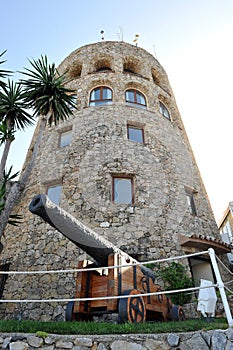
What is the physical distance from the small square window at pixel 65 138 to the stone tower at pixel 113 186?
0.03 feet

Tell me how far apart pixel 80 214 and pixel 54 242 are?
135cm

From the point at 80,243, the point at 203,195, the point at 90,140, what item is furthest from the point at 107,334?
the point at 203,195

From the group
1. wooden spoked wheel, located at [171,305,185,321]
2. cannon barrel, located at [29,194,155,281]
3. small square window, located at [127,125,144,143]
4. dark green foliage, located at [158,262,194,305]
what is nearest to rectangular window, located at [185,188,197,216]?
dark green foliage, located at [158,262,194,305]

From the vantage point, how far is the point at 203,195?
1213cm

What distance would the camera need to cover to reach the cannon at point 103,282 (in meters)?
4.17

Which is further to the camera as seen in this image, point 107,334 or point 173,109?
point 173,109

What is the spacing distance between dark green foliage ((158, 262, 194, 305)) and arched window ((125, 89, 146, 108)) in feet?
28.7

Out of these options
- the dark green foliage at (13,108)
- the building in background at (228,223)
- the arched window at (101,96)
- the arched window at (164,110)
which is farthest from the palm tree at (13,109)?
the building in background at (228,223)

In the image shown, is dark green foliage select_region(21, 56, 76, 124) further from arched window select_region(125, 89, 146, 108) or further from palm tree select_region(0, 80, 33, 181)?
arched window select_region(125, 89, 146, 108)

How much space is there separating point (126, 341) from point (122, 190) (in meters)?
7.16

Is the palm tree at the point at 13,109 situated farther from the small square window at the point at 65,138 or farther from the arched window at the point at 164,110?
the arched window at the point at 164,110

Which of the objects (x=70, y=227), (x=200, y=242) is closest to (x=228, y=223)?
(x=200, y=242)

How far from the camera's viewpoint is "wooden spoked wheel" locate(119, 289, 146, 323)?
4.09 metres

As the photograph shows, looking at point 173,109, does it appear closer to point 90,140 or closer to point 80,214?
point 90,140
